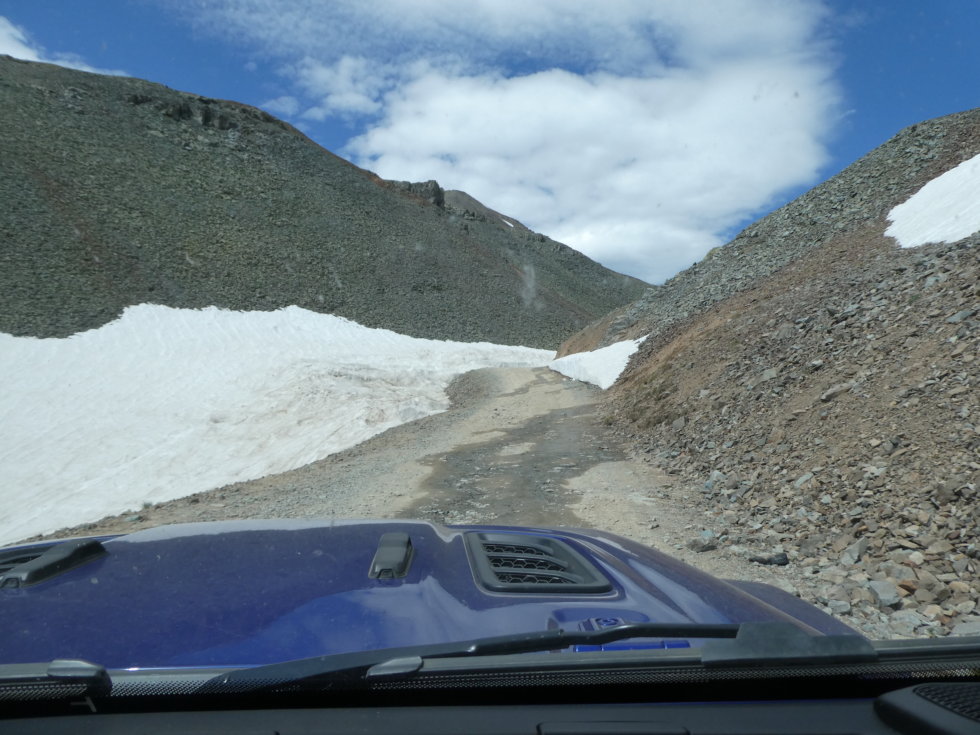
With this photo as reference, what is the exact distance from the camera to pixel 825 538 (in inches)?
269

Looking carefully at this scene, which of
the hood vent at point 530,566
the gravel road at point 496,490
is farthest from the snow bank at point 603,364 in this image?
the hood vent at point 530,566

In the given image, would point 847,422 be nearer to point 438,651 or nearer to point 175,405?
point 438,651

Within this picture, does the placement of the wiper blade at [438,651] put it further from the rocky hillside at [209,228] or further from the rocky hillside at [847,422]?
the rocky hillside at [209,228]

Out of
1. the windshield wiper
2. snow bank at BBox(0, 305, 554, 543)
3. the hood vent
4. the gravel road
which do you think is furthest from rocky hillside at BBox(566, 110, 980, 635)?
snow bank at BBox(0, 305, 554, 543)

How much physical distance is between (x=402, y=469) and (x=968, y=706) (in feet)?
37.2

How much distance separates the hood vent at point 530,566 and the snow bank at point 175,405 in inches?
566

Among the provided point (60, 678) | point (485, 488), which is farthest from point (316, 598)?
point (485, 488)

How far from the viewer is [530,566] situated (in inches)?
109

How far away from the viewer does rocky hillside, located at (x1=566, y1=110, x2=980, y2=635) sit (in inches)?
233

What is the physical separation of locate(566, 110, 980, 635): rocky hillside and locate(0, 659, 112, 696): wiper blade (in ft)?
17.3

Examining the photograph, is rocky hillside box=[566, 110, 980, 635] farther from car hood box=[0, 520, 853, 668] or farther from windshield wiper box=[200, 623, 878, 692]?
windshield wiper box=[200, 623, 878, 692]

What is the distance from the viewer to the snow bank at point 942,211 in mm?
12906

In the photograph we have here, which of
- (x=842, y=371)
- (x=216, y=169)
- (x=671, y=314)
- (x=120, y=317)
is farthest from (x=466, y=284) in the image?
(x=842, y=371)

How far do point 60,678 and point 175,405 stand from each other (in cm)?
2596
